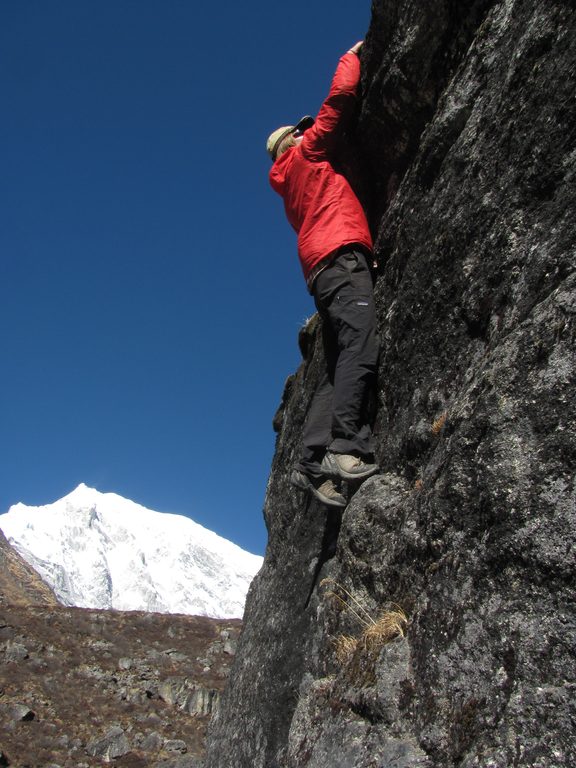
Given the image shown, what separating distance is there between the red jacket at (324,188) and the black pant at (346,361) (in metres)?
0.23

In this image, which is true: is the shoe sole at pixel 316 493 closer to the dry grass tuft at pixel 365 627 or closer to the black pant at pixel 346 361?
the black pant at pixel 346 361

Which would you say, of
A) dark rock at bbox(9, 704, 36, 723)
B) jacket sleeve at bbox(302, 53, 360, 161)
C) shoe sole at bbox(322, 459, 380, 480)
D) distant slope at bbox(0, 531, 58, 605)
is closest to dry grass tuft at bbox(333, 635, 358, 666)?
shoe sole at bbox(322, 459, 380, 480)

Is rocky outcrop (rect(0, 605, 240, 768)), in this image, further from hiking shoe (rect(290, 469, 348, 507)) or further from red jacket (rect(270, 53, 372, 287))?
red jacket (rect(270, 53, 372, 287))

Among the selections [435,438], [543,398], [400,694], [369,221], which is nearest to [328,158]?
[369,221]

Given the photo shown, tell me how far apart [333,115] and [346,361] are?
2.64 m

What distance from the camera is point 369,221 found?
756 centimetres

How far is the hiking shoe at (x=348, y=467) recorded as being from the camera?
5.79 m

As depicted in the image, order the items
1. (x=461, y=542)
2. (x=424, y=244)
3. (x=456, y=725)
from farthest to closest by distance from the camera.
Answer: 1. (x=424, y=244)
2. (x=461, y=542)
3. (x=456, y=725)

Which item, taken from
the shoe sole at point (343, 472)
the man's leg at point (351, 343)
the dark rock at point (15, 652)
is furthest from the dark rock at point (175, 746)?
the shoe sole at point (343, 472)

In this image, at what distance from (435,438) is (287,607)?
3.09 metres

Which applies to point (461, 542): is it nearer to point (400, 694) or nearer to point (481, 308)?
point (400, 694)

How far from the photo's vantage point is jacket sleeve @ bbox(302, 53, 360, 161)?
704 centimetres

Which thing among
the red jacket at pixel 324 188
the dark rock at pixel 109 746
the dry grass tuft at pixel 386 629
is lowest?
the dark rock at pixel 109 746

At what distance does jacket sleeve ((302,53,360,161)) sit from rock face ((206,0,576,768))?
175 mm
